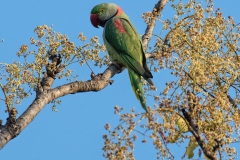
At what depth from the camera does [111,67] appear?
17.0 feet

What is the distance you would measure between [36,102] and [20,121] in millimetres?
281

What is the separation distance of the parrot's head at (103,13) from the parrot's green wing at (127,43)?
448 mm

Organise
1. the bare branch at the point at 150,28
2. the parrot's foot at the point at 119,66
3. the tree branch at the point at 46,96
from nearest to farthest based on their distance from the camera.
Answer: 1. the tree branch at the point at 46,96
2. the parrot's foot at the point at 119,66
3. the bare branch at the point at 150,28

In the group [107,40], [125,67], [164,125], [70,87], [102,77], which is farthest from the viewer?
[107,40]

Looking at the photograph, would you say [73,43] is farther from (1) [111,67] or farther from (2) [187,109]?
(2) [187,109]

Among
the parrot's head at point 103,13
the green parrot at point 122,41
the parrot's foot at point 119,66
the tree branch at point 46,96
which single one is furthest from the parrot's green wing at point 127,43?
the tree branch at point 46,96

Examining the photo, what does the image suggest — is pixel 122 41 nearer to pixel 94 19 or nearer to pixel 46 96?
pixel 94 19

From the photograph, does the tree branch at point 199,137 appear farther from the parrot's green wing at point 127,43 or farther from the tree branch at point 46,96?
the parrot's green wing at point 127,43

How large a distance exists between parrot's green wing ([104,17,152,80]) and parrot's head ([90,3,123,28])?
1.47ft

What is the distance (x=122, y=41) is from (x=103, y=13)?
3.47 feet

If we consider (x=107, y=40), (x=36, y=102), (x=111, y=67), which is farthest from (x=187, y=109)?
(x=107, y=40)

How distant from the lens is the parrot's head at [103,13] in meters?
7.19

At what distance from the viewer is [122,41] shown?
6.36m

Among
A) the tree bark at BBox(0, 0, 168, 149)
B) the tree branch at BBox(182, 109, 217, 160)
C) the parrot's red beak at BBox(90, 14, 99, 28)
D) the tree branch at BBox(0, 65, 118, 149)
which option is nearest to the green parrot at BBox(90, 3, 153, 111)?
the parrot's red beak at BBox(90, 14, 99, 28)
